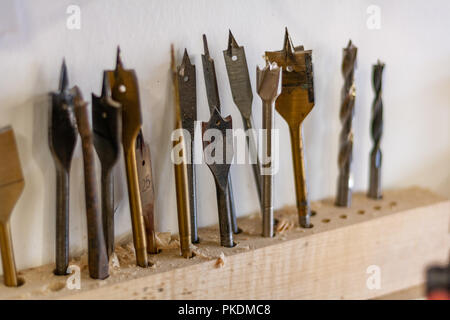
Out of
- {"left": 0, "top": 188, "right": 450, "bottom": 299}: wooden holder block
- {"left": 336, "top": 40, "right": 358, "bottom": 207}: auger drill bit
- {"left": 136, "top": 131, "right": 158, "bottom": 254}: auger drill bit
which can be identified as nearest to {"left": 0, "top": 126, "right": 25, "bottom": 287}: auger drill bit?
{"left": 0, "top": 188, "right": 450, "bottom": 299}: wooden holder block

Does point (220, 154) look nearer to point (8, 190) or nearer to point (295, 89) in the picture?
point (295, 89)

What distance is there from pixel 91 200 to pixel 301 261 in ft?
1.04

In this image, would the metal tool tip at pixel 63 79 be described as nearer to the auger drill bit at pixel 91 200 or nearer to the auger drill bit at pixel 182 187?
the auger drill bit at pixel 91 200

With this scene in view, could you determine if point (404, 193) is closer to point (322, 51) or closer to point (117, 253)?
point (322, 51)

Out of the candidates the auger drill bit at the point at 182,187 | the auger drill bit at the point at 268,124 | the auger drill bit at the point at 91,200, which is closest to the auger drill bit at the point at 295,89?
the auger drill bit at the point at 268,124

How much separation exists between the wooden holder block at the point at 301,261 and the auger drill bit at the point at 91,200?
0.8 inches

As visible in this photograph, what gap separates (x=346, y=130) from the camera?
2.55 ft

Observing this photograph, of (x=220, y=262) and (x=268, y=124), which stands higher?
(x=268, y=124)

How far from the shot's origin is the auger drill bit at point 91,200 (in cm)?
58

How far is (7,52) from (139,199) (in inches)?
9.1

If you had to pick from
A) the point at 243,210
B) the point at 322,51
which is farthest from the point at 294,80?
the point at 243,210

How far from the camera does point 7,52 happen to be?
58 centimetres

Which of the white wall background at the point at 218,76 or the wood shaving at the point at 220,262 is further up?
the white wall background at the point at 218,76

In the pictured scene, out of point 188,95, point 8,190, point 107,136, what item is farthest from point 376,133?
point 8,190
